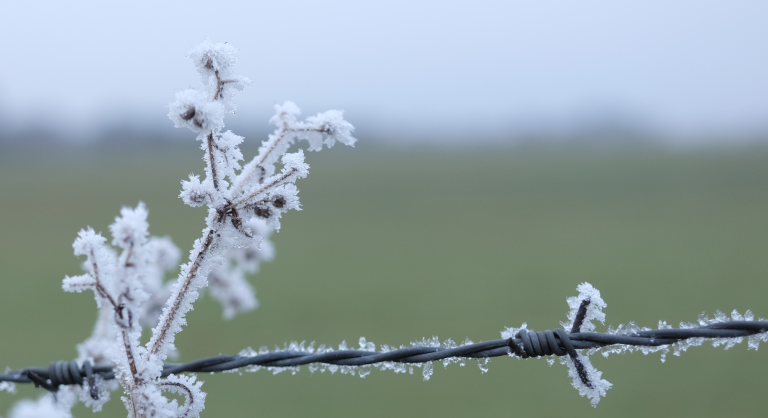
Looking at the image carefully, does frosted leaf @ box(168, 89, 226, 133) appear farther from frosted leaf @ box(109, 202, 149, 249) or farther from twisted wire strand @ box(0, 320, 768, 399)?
twisted wire strand @ box(0, 320, 768, 399)

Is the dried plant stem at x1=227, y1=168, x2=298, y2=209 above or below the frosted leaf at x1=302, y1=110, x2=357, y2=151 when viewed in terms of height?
below

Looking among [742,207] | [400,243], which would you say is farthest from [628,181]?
[400,243]

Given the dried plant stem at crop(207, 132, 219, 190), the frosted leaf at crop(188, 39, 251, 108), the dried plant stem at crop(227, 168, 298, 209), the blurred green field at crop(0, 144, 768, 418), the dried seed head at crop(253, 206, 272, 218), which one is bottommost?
the dried seed head at crop(253, 206, 272, 218)

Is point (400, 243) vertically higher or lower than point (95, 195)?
lower

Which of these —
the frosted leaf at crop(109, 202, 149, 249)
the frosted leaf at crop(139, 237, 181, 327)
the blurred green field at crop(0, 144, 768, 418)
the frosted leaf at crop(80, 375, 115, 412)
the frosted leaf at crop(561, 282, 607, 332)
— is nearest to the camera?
the frosted leaf at crop(109, 202, 149, 249)

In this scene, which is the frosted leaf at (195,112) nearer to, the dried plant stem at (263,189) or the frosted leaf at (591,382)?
the dried plant stem at (263,189)

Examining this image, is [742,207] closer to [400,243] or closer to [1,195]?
[400,243]

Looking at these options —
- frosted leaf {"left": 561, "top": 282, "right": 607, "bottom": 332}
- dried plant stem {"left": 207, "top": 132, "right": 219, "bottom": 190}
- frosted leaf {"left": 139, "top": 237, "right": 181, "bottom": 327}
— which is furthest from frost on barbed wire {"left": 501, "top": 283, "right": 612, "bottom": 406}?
frosted leaf {"left": 139, "top": 237, "right": 181, "bottom": 327}
